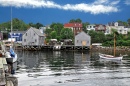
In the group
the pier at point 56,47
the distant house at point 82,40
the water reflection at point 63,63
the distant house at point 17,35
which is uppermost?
the distant house at point 17,35

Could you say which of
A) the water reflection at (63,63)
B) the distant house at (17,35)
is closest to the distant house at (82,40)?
the distant house at (17,35)

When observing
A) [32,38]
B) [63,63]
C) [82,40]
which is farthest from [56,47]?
[63,63]

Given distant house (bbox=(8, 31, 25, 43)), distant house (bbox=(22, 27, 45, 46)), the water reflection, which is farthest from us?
distant house (bbox=(8, 31, 25, 43))

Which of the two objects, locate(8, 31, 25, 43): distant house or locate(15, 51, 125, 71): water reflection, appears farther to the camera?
locate(8, 31, 25, 43): distant house

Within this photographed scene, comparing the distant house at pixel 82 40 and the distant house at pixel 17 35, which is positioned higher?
the distant house at pixel 17 35

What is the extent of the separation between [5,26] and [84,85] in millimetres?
146581

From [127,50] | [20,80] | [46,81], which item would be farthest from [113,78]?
[127,50]

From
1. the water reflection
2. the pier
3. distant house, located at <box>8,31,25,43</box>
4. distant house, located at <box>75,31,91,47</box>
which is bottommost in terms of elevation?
the water reflection

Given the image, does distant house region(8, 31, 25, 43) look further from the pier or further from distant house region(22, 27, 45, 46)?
the pier

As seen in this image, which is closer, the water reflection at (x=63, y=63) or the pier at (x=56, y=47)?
the water reflection at (x=63, y=63)

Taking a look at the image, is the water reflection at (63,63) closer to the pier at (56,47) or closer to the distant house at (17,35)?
the pier at (56,47)

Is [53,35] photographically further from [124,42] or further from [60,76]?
[60,76]

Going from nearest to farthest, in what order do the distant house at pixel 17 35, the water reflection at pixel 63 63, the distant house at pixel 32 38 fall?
the water reflection at pixel 63 63
the distant house at pixel 32 38
the distant house at pixel 17 35

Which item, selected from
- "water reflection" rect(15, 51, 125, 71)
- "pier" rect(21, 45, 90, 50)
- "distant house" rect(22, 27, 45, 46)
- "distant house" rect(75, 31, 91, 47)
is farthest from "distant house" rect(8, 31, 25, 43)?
"water reflection" rect(15, 51, 125, 71)
